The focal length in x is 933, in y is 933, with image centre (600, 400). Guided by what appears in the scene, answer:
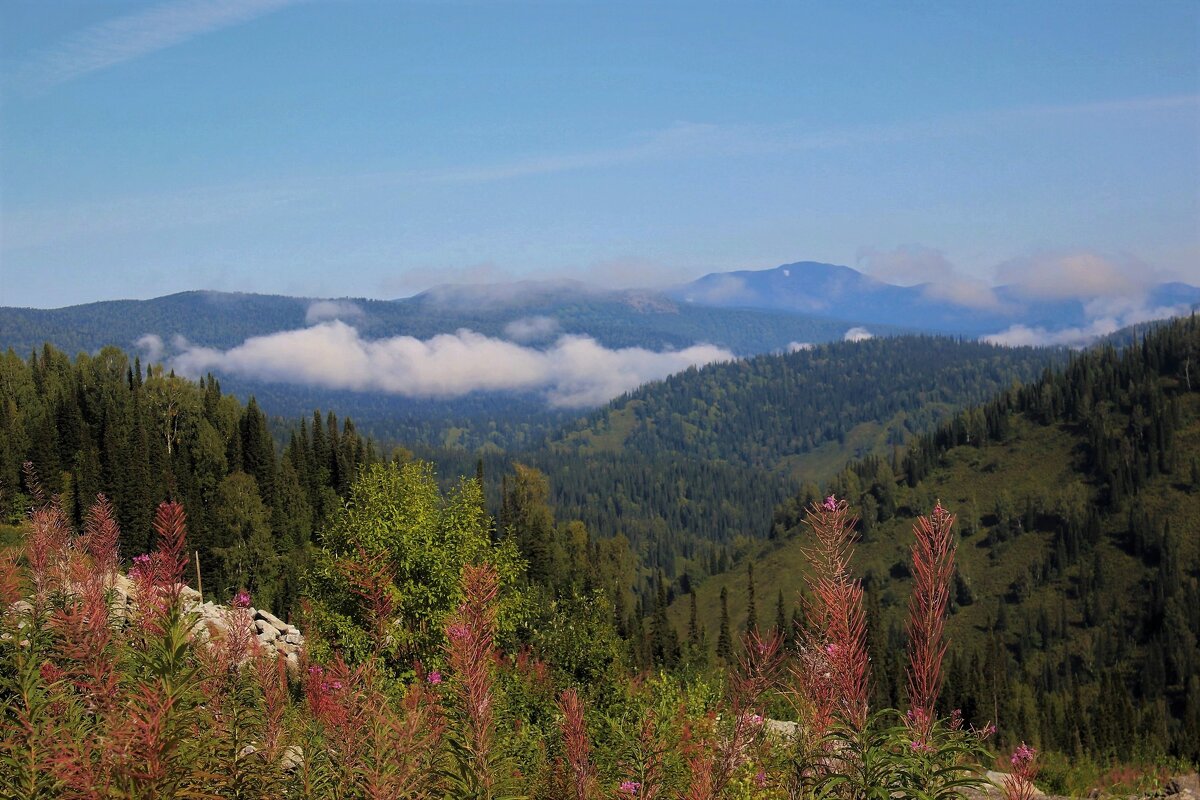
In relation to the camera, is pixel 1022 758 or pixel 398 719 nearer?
pixel 1022 758

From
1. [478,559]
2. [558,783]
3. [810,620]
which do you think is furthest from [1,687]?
[478,559]

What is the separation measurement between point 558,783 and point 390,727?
4.02 metres

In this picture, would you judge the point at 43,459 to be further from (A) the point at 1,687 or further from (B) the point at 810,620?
(B) the point at 810,620

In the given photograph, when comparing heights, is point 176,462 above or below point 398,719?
below

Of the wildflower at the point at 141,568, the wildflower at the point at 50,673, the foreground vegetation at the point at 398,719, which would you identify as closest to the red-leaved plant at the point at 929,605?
the foreground vegetation at the point at 398,719

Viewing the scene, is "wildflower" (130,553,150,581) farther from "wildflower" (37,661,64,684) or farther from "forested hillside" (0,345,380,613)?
"forested hillside" (0,345,380,613)

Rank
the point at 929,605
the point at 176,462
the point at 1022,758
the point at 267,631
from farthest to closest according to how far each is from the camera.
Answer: the point at 176,462 → the point at 267,631 → the point at 1022,758 → the point at 929,605

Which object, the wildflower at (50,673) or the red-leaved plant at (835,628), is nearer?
the red-leaved plant at (835,628)

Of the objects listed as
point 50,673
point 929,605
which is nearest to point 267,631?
point 50,673

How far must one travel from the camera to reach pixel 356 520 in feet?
149

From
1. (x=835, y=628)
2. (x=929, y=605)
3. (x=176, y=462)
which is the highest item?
(x=929, y=605)

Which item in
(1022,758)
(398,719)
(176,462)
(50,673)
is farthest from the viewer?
(176,462)

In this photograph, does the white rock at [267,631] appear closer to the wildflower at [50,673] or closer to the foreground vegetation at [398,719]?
the foreground vegetation at [398,719]

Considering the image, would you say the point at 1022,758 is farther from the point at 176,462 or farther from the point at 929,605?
the point at 176,462
